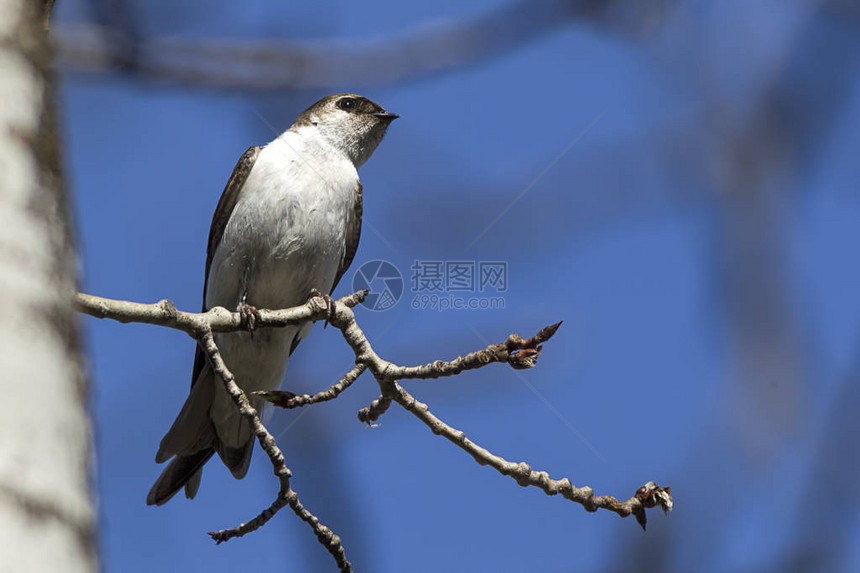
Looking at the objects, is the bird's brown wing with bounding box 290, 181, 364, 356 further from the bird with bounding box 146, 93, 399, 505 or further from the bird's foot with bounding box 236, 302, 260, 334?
the bird's foot with bounding box 236, 302, 260, 334

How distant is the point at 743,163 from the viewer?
8.42 feet

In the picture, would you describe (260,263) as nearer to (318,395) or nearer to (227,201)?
(227,201)

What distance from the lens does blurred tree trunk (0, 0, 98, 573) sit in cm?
82

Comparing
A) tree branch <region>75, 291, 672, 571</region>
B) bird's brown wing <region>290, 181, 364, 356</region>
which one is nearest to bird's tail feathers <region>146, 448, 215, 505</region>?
tree branch <region>75, 291, 672, 571</region>

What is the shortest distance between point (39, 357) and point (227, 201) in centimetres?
522

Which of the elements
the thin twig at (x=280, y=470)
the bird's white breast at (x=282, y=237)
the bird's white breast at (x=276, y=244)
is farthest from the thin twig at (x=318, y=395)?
the bird's white breast at (x=282, y=237)

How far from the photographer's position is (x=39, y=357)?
0.85m

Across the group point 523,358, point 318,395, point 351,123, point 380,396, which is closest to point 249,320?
point 318,395

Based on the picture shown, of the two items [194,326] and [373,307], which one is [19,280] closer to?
[194,326]

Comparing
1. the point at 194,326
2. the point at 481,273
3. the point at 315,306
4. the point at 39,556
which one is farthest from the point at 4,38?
the point at 481,273

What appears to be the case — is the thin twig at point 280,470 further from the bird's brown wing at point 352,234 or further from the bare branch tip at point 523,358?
the bird's brown wing at point 352,234

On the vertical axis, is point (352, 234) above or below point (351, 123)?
below

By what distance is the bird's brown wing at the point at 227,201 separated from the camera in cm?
588

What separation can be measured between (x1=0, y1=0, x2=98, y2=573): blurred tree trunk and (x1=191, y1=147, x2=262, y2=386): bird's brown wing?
5.05 m
